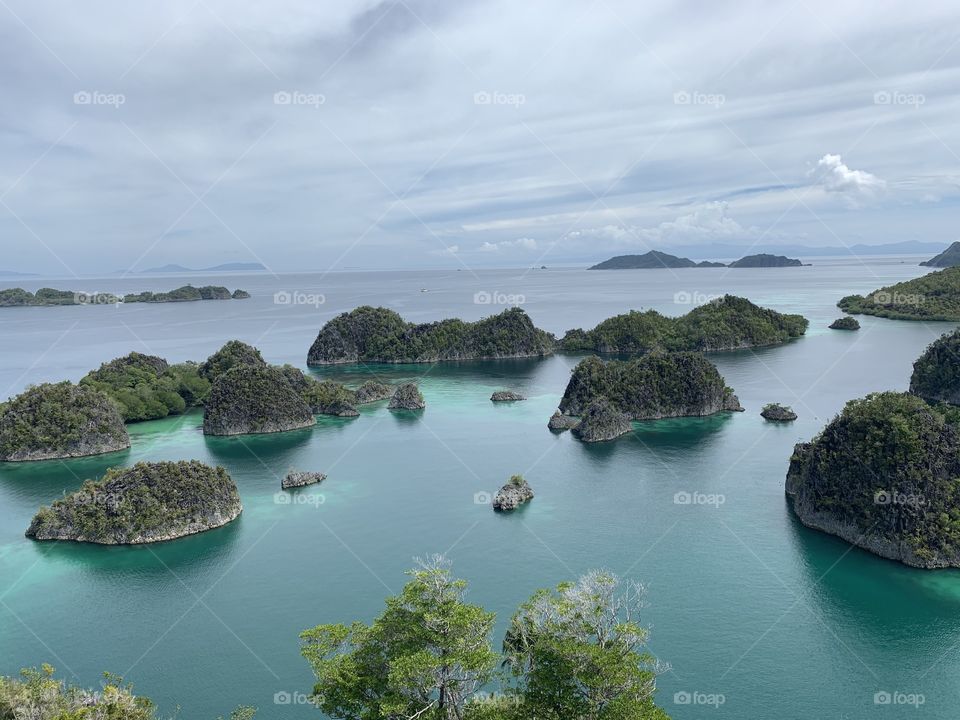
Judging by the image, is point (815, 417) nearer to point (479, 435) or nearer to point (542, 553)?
point (479, 435)

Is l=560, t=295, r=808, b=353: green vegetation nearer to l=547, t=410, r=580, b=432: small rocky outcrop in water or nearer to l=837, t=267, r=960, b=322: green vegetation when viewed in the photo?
l=837, t=267, r=960, b=322: green vegetation

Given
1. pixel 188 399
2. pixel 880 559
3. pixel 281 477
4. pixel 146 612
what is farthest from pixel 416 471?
pixel 188 399

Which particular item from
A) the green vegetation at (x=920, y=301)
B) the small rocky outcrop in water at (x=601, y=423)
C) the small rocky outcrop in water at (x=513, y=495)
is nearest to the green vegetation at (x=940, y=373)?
the small rocky outcrop in water at (x=601, y=423)

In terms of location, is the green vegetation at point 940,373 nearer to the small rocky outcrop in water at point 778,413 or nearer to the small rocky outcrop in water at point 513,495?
the small rocky outcrop in water at point 778,413

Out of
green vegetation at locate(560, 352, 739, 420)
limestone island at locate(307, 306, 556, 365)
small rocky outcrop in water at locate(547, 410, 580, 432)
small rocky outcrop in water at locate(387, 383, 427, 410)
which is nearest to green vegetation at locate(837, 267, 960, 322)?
limestone island at locate(307, 306, 556, 365)

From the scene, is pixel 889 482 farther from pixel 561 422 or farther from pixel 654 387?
pixel 561 422

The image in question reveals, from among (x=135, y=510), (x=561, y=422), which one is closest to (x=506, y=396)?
(x=561, y=422)
